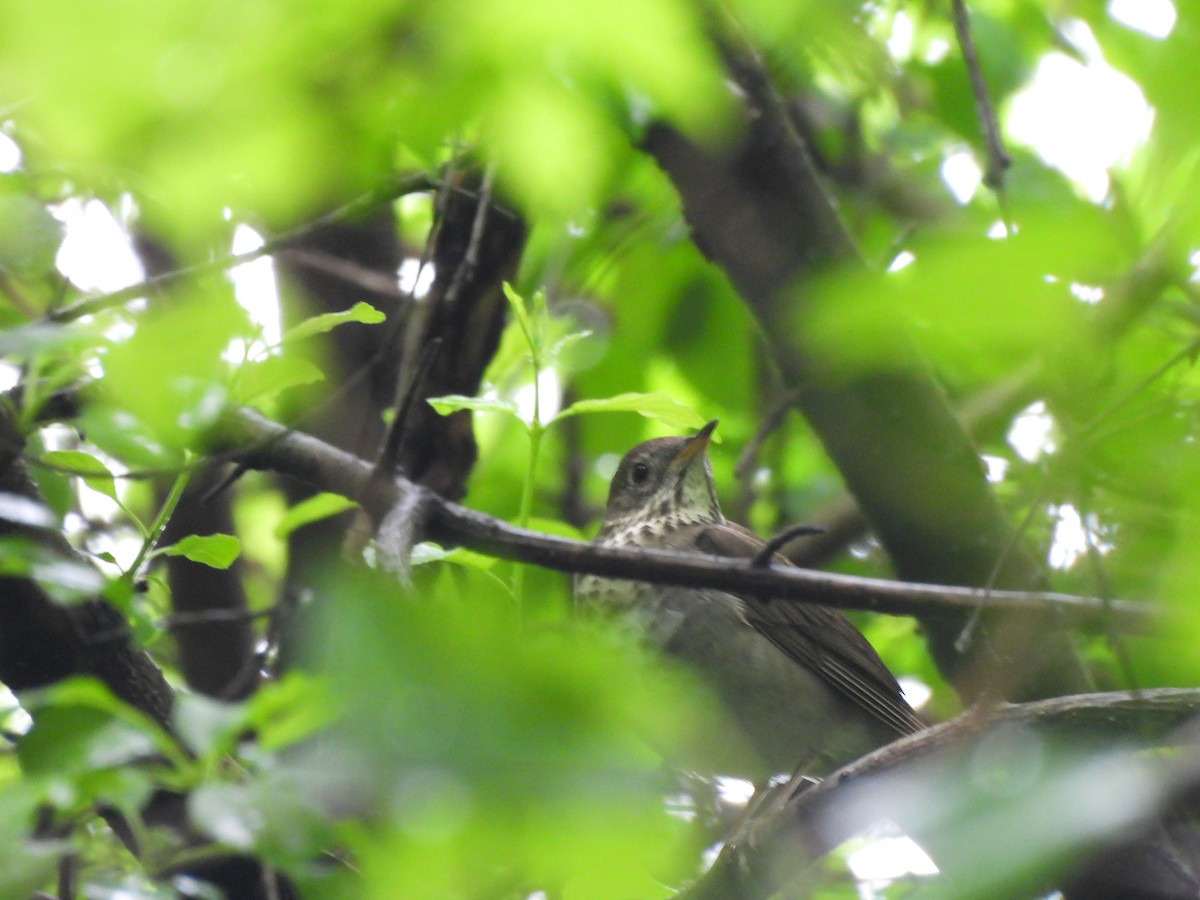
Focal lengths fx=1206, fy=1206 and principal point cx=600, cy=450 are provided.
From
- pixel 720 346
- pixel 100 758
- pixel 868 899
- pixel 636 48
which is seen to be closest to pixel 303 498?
pixel 720 346

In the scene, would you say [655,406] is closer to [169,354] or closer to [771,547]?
[771,547]

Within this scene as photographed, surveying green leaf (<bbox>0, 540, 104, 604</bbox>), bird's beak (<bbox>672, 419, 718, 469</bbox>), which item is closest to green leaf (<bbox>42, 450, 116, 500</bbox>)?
green leaf (<bbox>0, 540, 104, 604</bbox>)

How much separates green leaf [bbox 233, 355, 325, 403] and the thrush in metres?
1.47

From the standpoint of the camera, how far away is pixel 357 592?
0.79m

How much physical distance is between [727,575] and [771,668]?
162cm

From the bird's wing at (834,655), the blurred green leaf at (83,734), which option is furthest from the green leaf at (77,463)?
the bird's wing at (834,655)

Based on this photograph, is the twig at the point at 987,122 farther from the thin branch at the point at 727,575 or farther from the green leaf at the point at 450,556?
the green leaf at the point at 450,556

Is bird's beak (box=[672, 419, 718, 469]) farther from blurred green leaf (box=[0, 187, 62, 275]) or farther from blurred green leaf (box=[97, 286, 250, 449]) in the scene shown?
blurred green leaf (box=[97, 286, 250, 449])

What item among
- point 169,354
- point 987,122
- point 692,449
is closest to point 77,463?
point 169,354

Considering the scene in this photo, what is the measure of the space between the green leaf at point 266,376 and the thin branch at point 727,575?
0.05 m

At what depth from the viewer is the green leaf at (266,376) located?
1.65 m

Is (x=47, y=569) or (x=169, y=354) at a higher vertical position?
(x=169, y=354)

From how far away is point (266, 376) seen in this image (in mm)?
1702

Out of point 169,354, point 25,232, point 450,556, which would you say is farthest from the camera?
point 450,556
